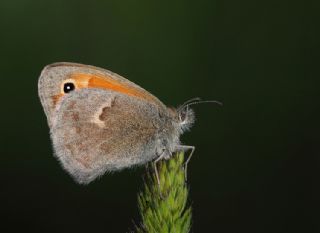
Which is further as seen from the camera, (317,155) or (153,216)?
Result: (317,155)

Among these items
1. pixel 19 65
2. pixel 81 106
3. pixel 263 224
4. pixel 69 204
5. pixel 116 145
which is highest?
pixel 19 65

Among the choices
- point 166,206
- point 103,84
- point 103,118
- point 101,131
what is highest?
point 103,84

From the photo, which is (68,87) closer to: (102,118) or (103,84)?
(103,84)

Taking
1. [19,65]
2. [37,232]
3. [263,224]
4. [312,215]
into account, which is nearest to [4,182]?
[37,232]

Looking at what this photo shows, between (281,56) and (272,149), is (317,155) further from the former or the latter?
(281,56)

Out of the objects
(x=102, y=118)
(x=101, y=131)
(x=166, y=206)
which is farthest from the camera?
(x=102, y=118)

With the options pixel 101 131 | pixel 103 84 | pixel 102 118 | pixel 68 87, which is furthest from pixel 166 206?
pixel 68 87

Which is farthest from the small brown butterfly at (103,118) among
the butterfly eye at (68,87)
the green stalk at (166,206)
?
the green stalk at (166,206)

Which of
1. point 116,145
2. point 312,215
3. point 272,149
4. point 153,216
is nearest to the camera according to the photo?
point 153,216
